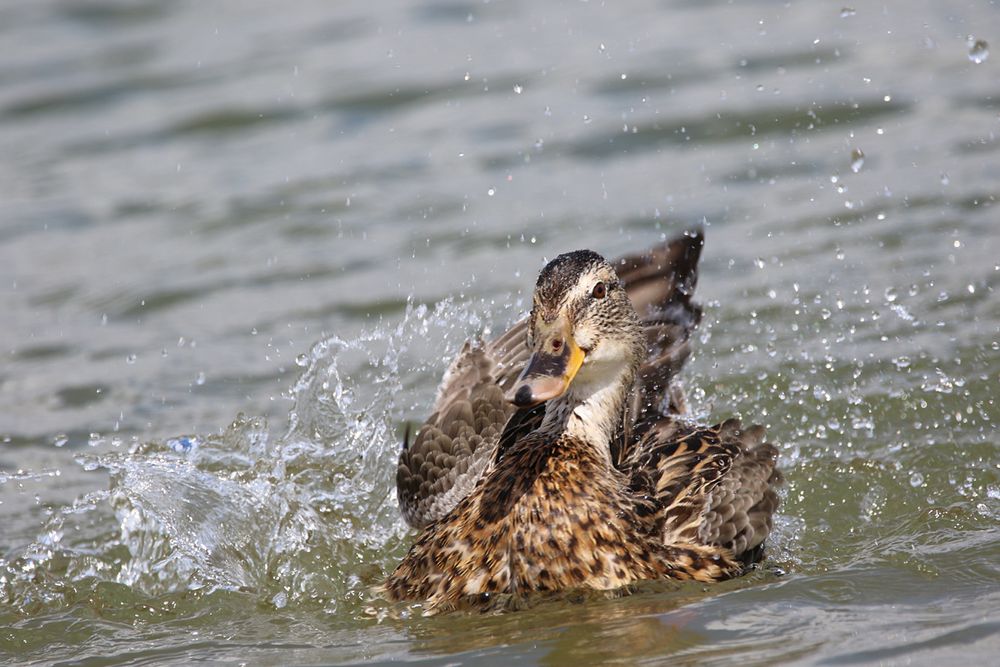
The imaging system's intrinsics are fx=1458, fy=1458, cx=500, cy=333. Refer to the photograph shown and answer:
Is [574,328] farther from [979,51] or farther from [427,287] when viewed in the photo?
[979,51]

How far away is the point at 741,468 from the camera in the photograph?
20.5ft

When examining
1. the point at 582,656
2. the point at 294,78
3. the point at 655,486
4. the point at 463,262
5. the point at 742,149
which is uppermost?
the point at 294,78

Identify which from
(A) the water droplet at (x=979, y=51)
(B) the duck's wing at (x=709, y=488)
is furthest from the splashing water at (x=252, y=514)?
(A) the water droplet at (x=979, y=51)

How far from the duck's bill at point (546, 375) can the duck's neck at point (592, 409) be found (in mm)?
252

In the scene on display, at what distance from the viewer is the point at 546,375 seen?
5461 mm

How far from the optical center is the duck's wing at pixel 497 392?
684 centimetres

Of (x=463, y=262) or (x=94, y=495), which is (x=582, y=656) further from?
(x=463, y=262)

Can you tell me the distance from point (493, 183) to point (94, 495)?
494cm

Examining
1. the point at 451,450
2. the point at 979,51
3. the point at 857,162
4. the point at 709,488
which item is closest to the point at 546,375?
the point at 709,488

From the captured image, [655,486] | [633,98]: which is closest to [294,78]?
[633,98]

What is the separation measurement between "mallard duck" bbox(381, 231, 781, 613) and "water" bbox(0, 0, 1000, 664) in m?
0.16

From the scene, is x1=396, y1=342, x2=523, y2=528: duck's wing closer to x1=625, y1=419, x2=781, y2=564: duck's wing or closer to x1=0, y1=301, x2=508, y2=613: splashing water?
x1=0, y1=301, x2=508, y2=613: splashing water

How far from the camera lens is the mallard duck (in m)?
5.61

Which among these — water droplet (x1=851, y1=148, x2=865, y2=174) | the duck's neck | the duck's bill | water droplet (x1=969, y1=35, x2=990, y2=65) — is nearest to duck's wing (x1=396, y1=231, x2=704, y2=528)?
the duck's neck
